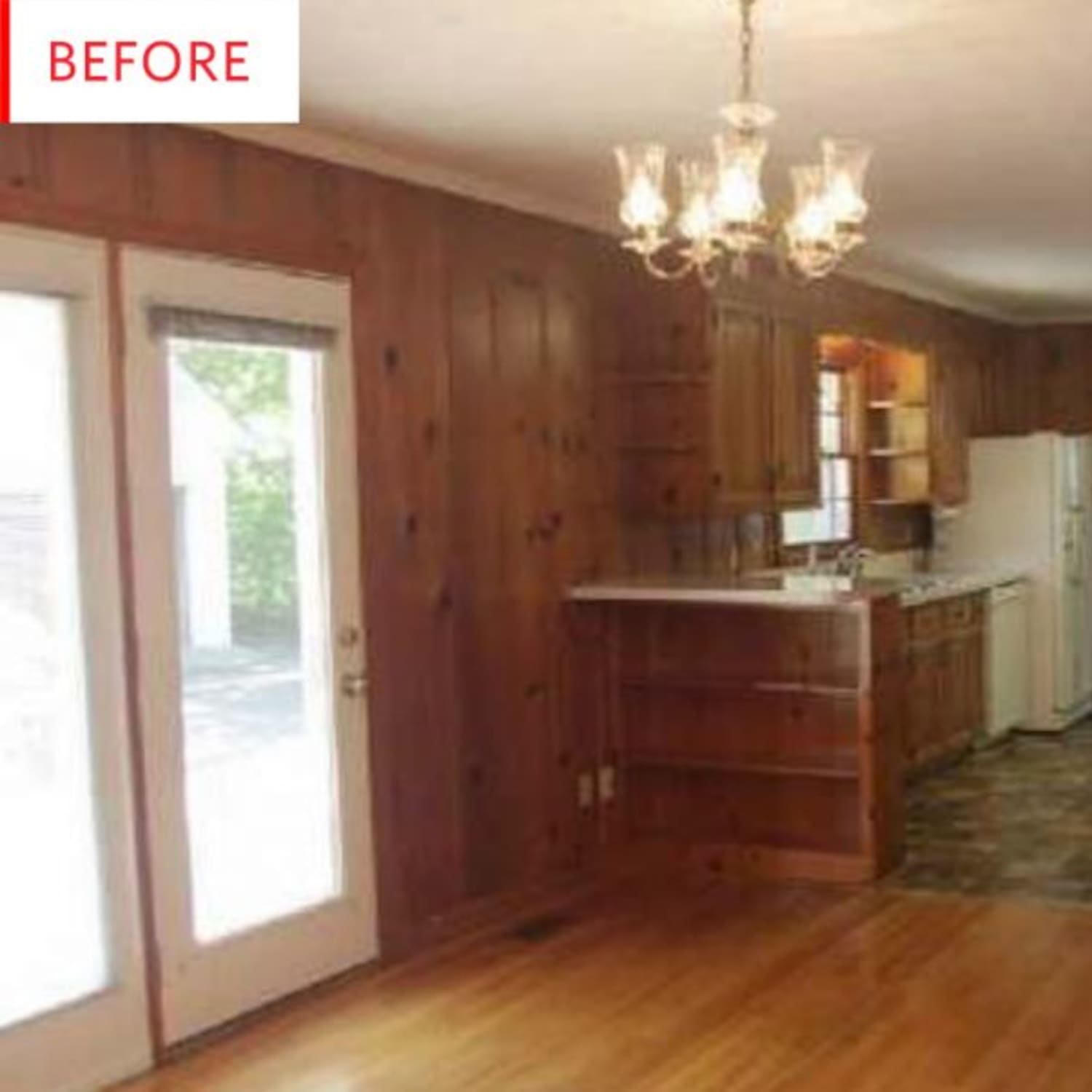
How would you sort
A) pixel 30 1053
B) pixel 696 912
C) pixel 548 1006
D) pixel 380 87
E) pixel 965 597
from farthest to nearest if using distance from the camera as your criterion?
pixel 965 597 < pixel 696 912 < pixel 548 1006 < pixel 380 87 < pixel 30 1053

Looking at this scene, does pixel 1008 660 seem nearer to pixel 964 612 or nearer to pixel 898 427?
pixel 964 612

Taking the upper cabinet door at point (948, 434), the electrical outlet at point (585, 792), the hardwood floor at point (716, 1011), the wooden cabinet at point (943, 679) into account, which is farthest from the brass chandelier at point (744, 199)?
the upper cabinet door at point (948, 434)

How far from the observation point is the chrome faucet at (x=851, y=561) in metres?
7.45

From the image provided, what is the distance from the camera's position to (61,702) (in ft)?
11.9

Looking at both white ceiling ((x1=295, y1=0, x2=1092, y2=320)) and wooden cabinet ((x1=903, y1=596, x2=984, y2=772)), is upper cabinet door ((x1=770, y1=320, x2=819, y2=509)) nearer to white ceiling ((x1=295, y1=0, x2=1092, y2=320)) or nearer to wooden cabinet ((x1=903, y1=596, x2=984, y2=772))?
wooden cabinet ((x1=903, y1=596, x2=984, y2=772))

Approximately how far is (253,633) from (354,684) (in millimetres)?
411

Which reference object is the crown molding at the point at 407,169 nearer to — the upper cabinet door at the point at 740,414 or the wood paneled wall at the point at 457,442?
the wood paneled wall at the point at 457,442

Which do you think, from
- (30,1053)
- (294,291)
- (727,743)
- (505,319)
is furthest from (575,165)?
(30,1053)

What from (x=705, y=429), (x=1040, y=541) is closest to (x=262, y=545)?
(x=705, y=429)

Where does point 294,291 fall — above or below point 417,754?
above

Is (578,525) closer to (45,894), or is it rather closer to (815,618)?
(815,618)

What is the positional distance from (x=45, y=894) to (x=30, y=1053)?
0.36m

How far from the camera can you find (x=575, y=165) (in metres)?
4.83

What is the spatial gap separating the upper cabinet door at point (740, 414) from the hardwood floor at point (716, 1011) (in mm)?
1702
